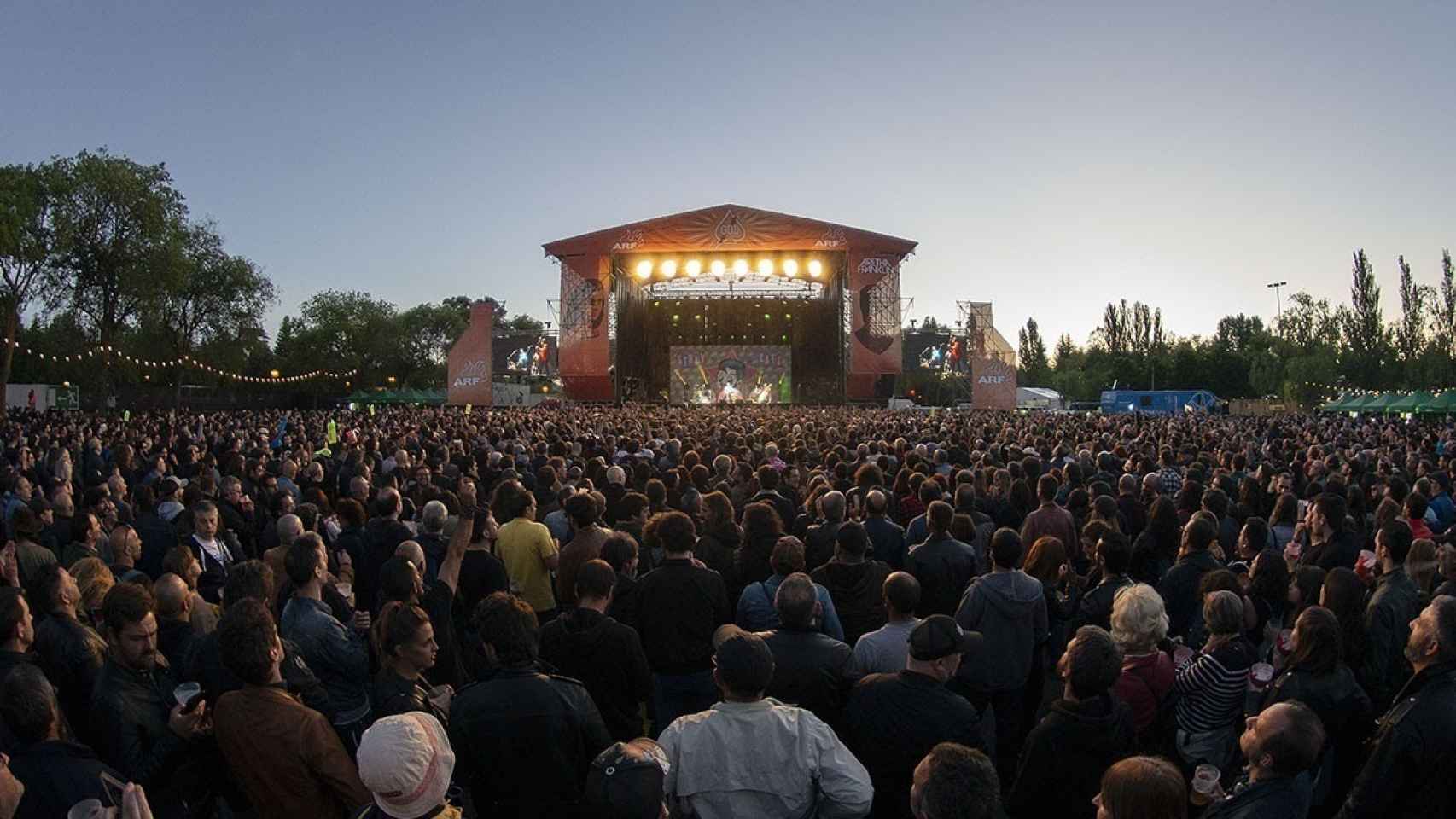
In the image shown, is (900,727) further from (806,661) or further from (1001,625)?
(1001,625)

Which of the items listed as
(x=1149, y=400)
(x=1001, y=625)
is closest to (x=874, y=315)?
(x=1149, y=400)

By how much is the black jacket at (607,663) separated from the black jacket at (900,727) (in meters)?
0.86

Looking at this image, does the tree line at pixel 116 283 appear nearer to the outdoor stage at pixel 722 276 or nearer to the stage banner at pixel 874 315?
the outdoor stage at pixel 722 276

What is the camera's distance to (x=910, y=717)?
3.22 metres

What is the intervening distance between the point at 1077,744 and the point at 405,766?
2056mm

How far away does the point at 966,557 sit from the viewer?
5703mm

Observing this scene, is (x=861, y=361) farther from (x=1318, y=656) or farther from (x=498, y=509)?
(x=1318, y=656)

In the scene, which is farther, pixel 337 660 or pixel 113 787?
pixel 337 660

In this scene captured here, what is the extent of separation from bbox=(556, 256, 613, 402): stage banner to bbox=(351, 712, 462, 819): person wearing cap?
118 feet

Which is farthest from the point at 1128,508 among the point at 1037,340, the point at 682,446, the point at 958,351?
the point at 1037,340

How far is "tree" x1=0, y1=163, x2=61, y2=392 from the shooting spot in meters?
30.5

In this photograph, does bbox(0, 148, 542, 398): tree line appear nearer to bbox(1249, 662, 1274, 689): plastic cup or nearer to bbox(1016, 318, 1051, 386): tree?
bbox(1249, 662, 1274, 689): plastic cup

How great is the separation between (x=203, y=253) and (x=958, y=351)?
3521cm

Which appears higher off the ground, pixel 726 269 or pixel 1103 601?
pixel 726 269
